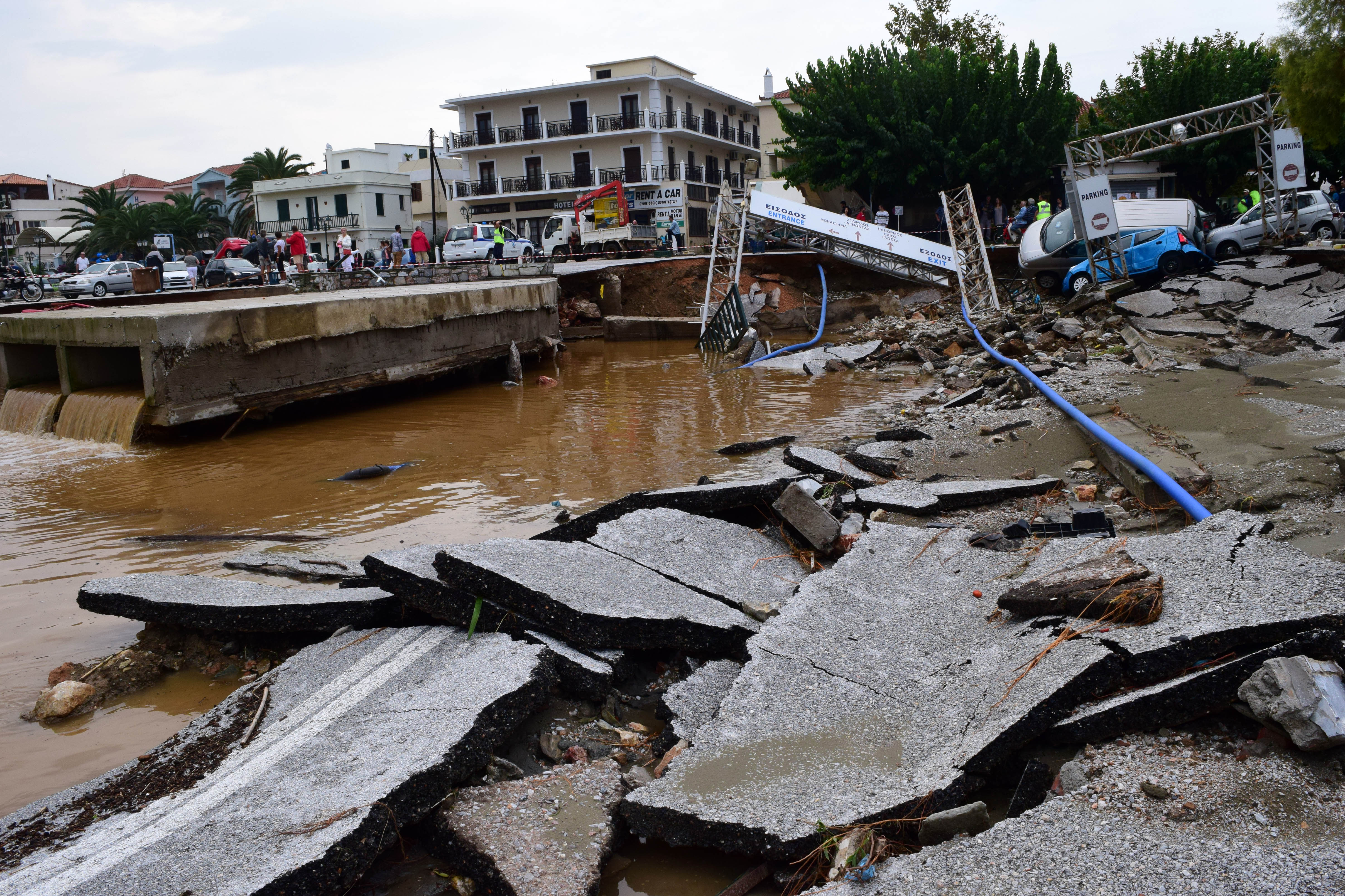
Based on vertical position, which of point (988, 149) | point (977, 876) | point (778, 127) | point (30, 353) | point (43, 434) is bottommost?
point (977, 876)

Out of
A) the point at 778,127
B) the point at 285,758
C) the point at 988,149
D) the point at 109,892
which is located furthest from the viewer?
the point at 778,127

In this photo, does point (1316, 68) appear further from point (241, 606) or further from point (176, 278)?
point (176, 278)

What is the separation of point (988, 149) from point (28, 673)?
3013 centimetres

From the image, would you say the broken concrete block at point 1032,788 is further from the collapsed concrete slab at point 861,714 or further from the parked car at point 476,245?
the parked car at point 476,245

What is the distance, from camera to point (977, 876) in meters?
2.23

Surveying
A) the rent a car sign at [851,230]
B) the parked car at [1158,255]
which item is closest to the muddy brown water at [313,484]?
the rent a car sign at [851,230]

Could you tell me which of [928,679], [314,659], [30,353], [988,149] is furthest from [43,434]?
[988,149]

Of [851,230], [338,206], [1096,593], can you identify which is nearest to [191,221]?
[338,206]

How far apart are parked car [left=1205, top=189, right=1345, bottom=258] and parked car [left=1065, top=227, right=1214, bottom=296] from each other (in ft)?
5.26

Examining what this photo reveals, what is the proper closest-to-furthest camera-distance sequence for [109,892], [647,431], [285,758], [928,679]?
1. [109,892]
2. [285,758]
3. [928,679]
4. [647,431]

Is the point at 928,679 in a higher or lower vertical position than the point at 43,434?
lower

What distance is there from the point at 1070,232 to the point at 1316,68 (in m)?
4.86

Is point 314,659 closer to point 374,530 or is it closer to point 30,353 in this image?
point 374,530

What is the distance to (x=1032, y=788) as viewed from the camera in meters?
2.63
